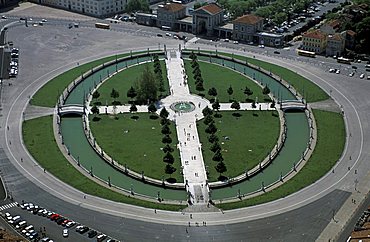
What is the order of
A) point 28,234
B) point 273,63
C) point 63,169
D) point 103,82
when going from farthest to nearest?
point 273,63
point 103,82
point 63,169
point 28,234

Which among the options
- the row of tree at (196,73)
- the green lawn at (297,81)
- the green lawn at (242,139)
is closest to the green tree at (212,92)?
the row of tree at (196,73)

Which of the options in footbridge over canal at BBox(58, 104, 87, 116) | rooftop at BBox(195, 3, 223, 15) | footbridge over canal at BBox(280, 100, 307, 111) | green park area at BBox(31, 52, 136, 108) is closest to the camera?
footbridge over canal at BBox(58, 104, 87, 116)

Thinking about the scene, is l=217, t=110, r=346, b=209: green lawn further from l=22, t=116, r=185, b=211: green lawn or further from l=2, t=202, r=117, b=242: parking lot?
l=2, t=202, r=117, b=242: parking lot

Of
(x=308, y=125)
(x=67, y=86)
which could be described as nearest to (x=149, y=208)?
(x=308, y=125)

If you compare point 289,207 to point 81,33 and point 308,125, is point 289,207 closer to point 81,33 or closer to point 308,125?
point 308,125

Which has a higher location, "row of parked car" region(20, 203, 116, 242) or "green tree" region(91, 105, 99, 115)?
"green tree" region(91, 105, 99, 115)

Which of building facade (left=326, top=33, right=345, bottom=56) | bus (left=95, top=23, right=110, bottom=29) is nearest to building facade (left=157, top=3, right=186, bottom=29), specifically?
bus (left=95, top=23, right=110, bottom=29)
